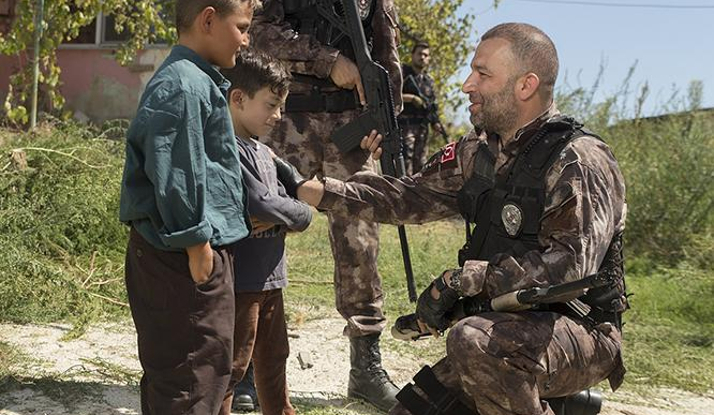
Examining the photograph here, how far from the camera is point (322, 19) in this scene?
3955 mm

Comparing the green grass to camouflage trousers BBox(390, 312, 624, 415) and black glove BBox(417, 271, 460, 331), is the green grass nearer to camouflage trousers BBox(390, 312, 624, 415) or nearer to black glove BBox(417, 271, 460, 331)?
camouflage trousers BBox(390, 312, 624, 415)

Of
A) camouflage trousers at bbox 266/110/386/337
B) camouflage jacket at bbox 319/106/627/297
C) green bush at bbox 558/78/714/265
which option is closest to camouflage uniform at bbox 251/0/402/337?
camouflage trousers at bbox 266/110/386/337

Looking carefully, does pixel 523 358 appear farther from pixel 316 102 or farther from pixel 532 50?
pixel 316 102

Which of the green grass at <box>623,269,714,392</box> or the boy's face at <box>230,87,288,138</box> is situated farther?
the green grass at <box>623,269,714,392</box>

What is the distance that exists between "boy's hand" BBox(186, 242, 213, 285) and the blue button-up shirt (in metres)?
0.03

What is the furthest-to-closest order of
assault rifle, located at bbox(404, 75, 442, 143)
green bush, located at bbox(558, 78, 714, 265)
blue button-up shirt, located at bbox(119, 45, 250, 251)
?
1. assault rifle, located at bbox(404, 75, 442, 143)
2. green bush, located at bbox(558, 78, 714, 265)
3. blue button-up shirt, located at bbox(119, 45, 250, 251)

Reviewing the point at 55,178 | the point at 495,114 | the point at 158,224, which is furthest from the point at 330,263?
the point at 158,224

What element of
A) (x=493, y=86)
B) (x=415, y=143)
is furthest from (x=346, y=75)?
(x=415, y=143)

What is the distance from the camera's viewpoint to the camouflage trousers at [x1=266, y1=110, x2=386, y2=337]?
12.5ft

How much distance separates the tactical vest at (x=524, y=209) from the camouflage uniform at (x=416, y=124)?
7.92 meters

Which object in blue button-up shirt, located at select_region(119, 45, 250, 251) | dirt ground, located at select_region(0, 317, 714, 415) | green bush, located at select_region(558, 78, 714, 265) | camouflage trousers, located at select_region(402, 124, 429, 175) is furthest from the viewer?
camouflage trousers, located at select_region(402, 124, 429, 175)

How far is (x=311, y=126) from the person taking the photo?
3.88m

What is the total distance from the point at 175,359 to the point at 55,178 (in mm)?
3159

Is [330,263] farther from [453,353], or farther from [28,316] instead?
[453,353]
